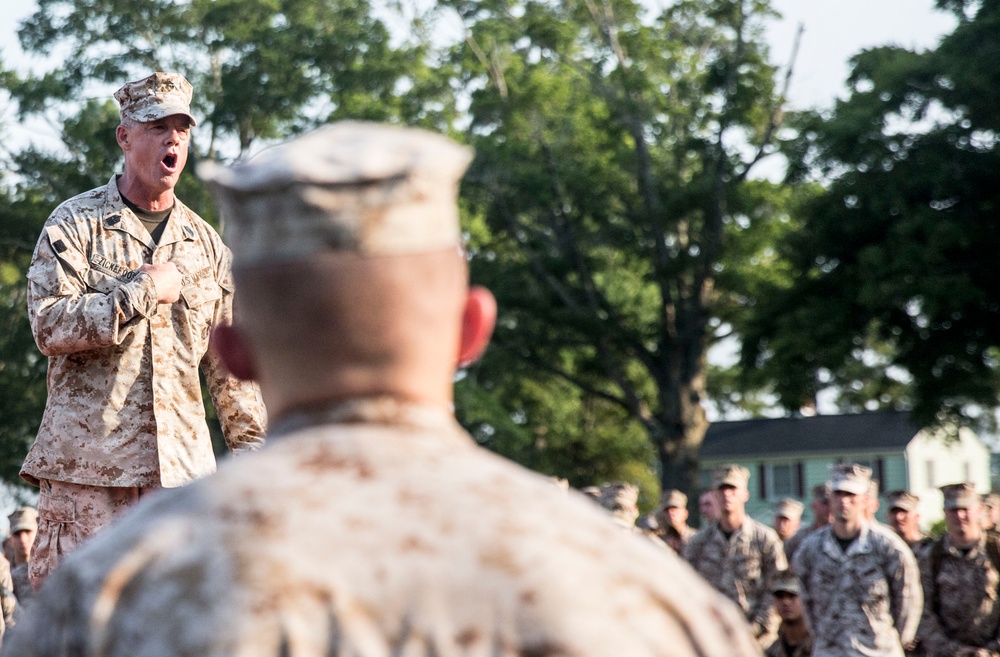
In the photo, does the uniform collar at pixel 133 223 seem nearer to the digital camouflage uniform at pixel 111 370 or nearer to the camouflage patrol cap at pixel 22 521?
the digital camouflage uniform at pixel 111 370

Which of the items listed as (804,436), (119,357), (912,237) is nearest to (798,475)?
(804,436)

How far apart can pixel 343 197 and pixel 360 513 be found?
14.9 inches

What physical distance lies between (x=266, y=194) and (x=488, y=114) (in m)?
39.2

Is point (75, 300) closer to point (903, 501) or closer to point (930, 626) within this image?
point (930, 626)

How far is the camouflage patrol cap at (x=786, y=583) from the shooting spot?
17.0 metres

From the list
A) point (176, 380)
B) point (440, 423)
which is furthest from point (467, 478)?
point (176, 380)

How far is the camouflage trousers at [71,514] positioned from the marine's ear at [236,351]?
350 cm

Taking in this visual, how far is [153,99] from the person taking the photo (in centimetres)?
572

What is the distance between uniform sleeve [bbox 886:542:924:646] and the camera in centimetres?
1541

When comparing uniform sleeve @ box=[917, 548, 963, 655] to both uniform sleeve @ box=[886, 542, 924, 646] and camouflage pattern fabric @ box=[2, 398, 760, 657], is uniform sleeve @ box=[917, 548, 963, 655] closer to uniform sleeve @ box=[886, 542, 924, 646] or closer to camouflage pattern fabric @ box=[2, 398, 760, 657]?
uniform sleeve @ box=[886, 542, 924, 646]

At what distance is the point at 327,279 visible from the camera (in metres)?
2.06

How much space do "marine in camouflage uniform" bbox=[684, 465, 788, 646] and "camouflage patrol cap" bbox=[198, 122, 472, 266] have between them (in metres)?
15.8

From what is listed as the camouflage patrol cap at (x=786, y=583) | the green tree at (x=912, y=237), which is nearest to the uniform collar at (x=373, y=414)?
the camouflage patrol cap at (x=786, y=583)

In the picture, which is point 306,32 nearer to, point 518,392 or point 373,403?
point 518,392
